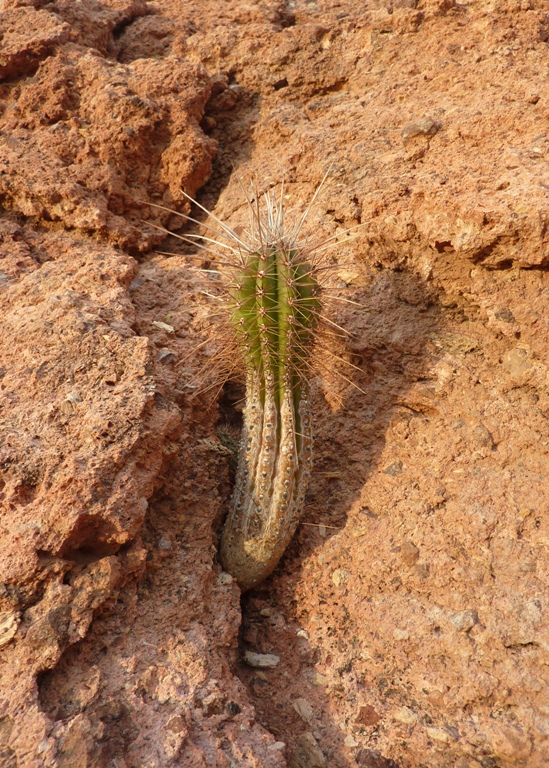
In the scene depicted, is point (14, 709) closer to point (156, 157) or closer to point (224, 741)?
point (224, 741)

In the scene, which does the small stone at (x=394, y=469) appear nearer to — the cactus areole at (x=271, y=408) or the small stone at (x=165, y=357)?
the cactus areole at (x=271, y=408)

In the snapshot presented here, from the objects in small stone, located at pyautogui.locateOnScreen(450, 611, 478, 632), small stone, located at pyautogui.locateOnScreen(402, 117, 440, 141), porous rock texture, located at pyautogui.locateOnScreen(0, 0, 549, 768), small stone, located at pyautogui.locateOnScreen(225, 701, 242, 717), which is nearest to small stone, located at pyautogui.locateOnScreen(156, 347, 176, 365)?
porous rock texture, located at pyautogui.locateOnScreen(0, 0, 549, 768)

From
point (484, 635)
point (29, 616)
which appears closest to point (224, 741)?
point (29, 616)

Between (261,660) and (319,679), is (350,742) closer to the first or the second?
(319,679)

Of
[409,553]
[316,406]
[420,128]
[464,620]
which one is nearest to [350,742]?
[464,620]

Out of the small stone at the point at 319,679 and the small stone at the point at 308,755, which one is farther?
the small stone at the point at 319,679

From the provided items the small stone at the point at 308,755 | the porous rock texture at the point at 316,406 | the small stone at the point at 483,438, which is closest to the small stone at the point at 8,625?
the porous rock texture at the point at 316,406

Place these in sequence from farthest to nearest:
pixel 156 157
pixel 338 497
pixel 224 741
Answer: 1. pixel 156 157
2. pixel 338 497
3. pixel 224 741
